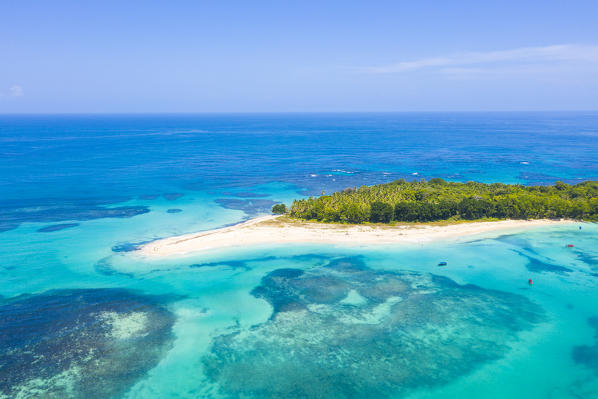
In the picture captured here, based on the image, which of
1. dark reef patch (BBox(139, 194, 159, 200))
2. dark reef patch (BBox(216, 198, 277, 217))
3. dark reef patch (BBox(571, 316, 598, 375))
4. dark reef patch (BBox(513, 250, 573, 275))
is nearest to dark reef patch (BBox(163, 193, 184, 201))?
dark reef patch (BBox(139, 194, 159, 200))

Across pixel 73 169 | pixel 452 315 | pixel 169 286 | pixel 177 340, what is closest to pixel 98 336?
pixel 177 340

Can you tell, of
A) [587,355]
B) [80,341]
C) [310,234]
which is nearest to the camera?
[587,355]

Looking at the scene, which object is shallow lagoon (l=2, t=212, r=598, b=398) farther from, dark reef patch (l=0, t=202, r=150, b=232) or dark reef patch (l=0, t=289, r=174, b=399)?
dark reef patch (l=0, t=202, r=150, b=232)

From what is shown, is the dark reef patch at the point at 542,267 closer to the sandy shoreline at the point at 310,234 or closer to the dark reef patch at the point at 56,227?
the sandy shoreline at the point at 310,234

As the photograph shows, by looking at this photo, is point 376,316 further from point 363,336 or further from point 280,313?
point 280,313

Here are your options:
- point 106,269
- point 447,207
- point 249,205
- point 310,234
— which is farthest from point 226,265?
point 447,207
